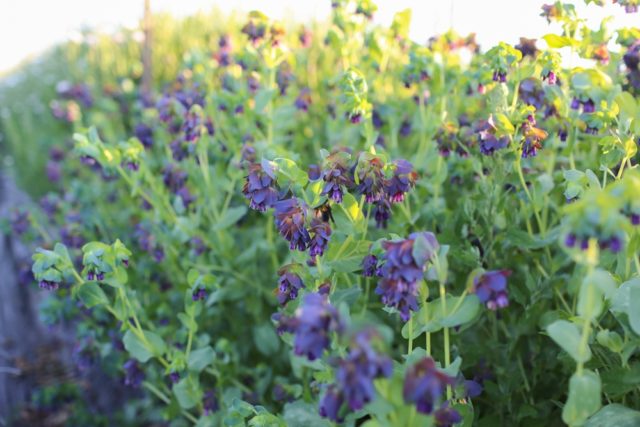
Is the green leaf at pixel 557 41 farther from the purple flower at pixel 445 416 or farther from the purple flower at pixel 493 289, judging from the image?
the purple flower at pixel 445 416

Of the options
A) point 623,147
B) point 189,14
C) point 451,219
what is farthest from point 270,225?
point 189,14

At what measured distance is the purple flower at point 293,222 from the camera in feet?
4.71

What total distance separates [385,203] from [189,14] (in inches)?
293

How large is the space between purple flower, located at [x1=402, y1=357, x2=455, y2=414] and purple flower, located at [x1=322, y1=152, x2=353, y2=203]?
21.0 inches

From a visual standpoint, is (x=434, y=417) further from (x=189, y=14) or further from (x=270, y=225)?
(x=189, y=14)

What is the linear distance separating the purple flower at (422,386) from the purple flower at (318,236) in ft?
1.59

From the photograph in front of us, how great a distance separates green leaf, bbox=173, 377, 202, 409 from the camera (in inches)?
82.1

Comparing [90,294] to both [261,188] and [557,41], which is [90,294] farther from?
[557,41]

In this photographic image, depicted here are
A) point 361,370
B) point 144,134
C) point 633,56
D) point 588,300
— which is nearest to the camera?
point 361,370

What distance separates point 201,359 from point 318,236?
2.52 ft

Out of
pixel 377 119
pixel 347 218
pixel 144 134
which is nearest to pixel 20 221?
pixel 144 134

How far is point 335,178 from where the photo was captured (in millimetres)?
1499

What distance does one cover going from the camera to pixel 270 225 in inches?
97.3

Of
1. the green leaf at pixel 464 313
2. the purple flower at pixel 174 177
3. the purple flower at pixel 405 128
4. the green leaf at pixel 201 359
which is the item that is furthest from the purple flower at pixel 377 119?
the green leaf at pixel 464 313
